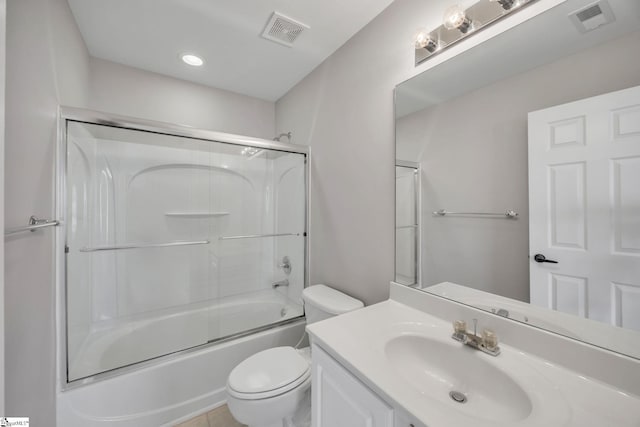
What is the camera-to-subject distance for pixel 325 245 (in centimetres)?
188

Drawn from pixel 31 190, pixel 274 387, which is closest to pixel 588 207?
pixel 274 387

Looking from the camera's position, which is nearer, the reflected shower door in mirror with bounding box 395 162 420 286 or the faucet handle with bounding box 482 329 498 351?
the faucet handle with bounding box 482 329 498 351

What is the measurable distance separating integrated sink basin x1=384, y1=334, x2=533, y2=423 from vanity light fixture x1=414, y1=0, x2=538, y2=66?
1.25m

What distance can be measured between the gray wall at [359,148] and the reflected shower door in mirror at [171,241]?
29cm

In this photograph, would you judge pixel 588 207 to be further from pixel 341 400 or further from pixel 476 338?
pixel 341 400

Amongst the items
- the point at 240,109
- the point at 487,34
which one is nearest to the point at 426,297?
the point at 487,34

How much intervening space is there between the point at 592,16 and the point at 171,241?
2.46 meters

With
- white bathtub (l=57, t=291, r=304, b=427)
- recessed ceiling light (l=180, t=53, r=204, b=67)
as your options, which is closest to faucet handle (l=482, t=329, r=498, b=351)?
white bathtub (l=57, t=291, r=304, b=427)

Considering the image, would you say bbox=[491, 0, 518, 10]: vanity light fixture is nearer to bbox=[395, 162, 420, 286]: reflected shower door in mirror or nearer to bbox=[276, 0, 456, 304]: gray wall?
bbox=[276, 0, 456, 304]: gray wall

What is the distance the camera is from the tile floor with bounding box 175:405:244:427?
1466 millimetres

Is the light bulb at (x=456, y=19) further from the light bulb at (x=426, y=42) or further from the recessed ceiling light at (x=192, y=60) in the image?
the recessed ceiling light at (x=192, y=60)

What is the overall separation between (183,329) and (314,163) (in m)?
1.63

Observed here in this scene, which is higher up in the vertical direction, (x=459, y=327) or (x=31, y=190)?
(x=31, y=190)

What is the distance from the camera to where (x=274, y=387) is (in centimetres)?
115
